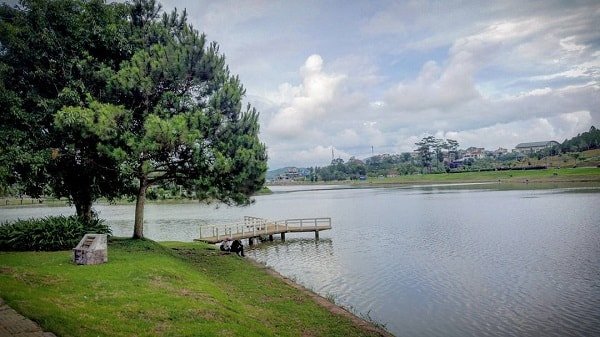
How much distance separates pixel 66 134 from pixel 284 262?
52.2 ft

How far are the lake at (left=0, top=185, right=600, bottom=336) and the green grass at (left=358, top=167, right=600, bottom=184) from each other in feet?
222

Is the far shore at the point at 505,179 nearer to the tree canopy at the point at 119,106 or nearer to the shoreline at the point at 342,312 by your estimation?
the tree canopy at the point at 119,106

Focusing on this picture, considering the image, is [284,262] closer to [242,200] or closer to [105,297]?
[242,200]

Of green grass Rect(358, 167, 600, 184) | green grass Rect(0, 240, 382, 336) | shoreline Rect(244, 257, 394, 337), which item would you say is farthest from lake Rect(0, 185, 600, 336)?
green grass Rect(358, 167, 600, 184)

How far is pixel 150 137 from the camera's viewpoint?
2055 centimetres

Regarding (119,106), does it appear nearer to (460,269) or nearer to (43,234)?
(43,234)

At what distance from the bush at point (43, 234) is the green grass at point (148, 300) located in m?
1.27

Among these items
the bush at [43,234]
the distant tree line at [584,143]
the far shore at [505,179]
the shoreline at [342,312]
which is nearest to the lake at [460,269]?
the shoreline at [342,312]

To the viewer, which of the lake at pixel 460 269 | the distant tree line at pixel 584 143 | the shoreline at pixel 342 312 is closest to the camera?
the shoreline at pixel 342 312

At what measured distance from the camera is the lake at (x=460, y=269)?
56.1 feet

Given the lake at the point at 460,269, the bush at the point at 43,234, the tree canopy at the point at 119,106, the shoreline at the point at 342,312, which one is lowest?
the lake at the point at 460,269

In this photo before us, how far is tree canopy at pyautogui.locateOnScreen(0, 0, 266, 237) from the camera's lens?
20.9m

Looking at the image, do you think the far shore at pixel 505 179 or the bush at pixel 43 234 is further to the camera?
the far shore at pixel 505 179

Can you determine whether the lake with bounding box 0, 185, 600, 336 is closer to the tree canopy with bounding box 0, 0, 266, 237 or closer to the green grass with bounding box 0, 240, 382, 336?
the green grass with bounding box 0, 240, 382, 336
